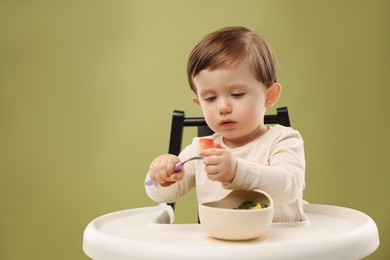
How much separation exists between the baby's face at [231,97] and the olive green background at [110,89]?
1.05 m

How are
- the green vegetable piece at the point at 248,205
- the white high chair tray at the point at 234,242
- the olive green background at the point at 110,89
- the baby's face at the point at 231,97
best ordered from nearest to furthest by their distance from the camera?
the white high chair tray at the point at 234,242
the green vegetable piece at the point at 248,205
the baby's face at the point at 231,97
the olive green background at the point at 110,89

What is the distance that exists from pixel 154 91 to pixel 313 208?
43.9 inches

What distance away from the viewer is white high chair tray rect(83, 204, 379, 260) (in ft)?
1.96

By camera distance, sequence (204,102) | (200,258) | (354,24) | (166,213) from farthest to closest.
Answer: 1. (354,24)
2. (166,213)
3. (204,102)
4. (200,258)

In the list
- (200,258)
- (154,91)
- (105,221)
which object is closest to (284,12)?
(154,91)

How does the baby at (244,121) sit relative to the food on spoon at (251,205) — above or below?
above

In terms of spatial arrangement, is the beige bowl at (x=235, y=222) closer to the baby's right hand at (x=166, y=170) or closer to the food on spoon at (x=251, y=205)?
the food on spoon at (x=251, y=205)

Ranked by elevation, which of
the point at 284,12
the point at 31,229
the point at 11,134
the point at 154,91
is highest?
the point at 284,12

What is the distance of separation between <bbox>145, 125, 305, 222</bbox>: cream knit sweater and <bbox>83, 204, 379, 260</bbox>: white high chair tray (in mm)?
53

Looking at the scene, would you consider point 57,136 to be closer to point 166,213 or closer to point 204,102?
point 166,213

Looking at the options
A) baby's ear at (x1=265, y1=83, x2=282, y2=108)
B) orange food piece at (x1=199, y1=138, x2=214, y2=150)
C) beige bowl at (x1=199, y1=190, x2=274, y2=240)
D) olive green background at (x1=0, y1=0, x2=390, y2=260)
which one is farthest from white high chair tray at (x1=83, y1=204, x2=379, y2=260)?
olive green background at (x1=0, y1=0, x2=390, y2=260)

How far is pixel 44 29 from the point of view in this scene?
1993 mm

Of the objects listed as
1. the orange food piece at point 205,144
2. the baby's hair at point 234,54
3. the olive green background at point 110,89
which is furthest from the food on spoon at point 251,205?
the olive green background at point 110,89

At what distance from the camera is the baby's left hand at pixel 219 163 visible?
2.26 feet
